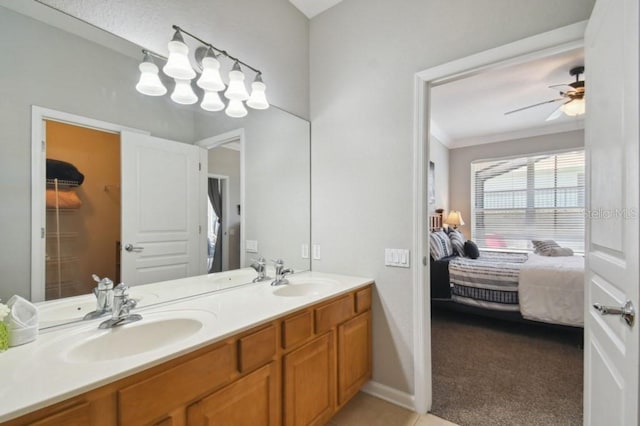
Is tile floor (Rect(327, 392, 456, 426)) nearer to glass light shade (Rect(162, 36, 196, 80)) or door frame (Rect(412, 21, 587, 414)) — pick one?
door frame (Rect(412, 21, 587, 414))

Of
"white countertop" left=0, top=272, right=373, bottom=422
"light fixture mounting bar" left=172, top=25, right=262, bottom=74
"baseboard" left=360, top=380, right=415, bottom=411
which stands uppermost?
"light fixture mounting bar" left=172, top=25, right=262, bottom=74

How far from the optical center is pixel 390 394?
1.97 metres

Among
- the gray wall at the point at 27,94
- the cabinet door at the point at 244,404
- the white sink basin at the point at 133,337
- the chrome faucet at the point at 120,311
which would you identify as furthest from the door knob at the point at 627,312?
the gray wall at the point at 27,94

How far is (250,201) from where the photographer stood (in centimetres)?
213

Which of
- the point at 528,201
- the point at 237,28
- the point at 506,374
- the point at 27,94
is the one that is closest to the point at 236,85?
the point at 237,28

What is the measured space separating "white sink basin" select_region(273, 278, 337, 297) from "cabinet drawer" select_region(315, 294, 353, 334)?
0.19 meters

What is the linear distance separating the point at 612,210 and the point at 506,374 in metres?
1.86

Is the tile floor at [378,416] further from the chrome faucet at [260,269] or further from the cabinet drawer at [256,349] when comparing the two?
the chrome faucet at [260,269]

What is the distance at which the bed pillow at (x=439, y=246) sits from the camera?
3723mm

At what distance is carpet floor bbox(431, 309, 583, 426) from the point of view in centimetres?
186

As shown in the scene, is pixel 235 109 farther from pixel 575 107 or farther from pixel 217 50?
pixel 575 107

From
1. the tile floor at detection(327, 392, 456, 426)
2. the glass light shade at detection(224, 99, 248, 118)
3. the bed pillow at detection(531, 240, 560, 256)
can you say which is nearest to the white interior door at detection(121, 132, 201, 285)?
the glass light shade at detection(224, 99, 248, 118)

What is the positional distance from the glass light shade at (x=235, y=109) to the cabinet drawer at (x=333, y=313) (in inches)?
52.1

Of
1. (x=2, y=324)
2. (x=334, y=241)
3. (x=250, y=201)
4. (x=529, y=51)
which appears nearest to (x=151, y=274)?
(x=2, y=324)
